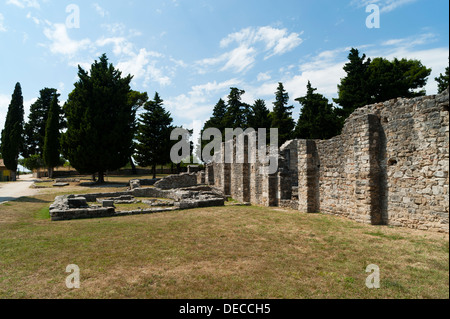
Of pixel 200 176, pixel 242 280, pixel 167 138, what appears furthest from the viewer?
pixel 167 138

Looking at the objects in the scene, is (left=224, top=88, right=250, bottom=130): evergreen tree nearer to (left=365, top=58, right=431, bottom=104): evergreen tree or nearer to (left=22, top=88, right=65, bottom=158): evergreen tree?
(left=365, top=58, right=431, bottom=104): evergreen tree

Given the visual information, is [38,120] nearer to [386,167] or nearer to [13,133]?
[13,133]

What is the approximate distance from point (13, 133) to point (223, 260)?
4655 centimetres

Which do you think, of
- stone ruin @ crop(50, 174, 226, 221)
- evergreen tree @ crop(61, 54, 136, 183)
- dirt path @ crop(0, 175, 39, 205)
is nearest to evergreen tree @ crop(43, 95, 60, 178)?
evergreen tree @ crop(61, 54, 136, 183)

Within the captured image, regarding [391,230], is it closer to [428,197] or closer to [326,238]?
[428,197]

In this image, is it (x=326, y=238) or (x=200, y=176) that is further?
(x=200, y=176)

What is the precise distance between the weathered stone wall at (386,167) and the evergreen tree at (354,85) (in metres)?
17.9

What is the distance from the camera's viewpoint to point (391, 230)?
25.7 feet

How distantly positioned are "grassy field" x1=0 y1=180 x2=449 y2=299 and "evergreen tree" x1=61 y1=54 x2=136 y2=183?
22.8 meters

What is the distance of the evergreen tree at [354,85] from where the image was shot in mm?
25953

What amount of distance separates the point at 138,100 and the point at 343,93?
3918 cm

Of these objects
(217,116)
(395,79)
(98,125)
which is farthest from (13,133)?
Answer: (395,79)

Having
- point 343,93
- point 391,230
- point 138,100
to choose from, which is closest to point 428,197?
point 391,230
